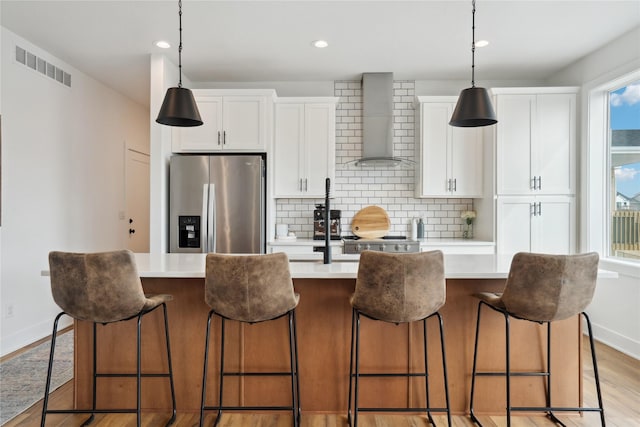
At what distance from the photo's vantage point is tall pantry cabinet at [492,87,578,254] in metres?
4.04

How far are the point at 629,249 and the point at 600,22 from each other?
6.38 ft

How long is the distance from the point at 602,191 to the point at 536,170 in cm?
61

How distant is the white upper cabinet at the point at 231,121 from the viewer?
4184mm

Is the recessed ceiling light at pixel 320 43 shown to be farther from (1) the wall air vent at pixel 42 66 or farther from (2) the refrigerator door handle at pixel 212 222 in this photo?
(1) the wall air vent at pixel 42 66

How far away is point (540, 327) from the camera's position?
2.30m

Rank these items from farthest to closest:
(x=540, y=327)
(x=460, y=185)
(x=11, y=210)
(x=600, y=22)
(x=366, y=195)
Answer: (x=366, y=195) → (x=460, y=185) → (x=11, y=210) → (x=600, y=22) → (x=540, y=327)

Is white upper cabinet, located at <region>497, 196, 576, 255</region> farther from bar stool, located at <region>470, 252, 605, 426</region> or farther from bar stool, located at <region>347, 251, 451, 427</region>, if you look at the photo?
bar stool, located at <region>347, 251, 451, 427</region>

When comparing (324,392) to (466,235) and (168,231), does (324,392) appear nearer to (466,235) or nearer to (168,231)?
(168,231)

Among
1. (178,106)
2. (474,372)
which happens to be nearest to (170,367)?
(178,106)

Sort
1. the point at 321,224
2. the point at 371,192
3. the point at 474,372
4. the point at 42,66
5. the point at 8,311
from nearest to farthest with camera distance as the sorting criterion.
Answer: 1. the point at 474,372
2. the point at 8,311
3. the point at 42,66
4. the point at 321,224
5. the point at 371,192

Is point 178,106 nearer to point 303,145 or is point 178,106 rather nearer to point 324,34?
point 324,34

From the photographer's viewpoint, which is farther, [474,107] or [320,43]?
[320,43]

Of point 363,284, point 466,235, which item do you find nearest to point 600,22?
point 466,235

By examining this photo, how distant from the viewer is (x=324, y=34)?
11.1 ft
